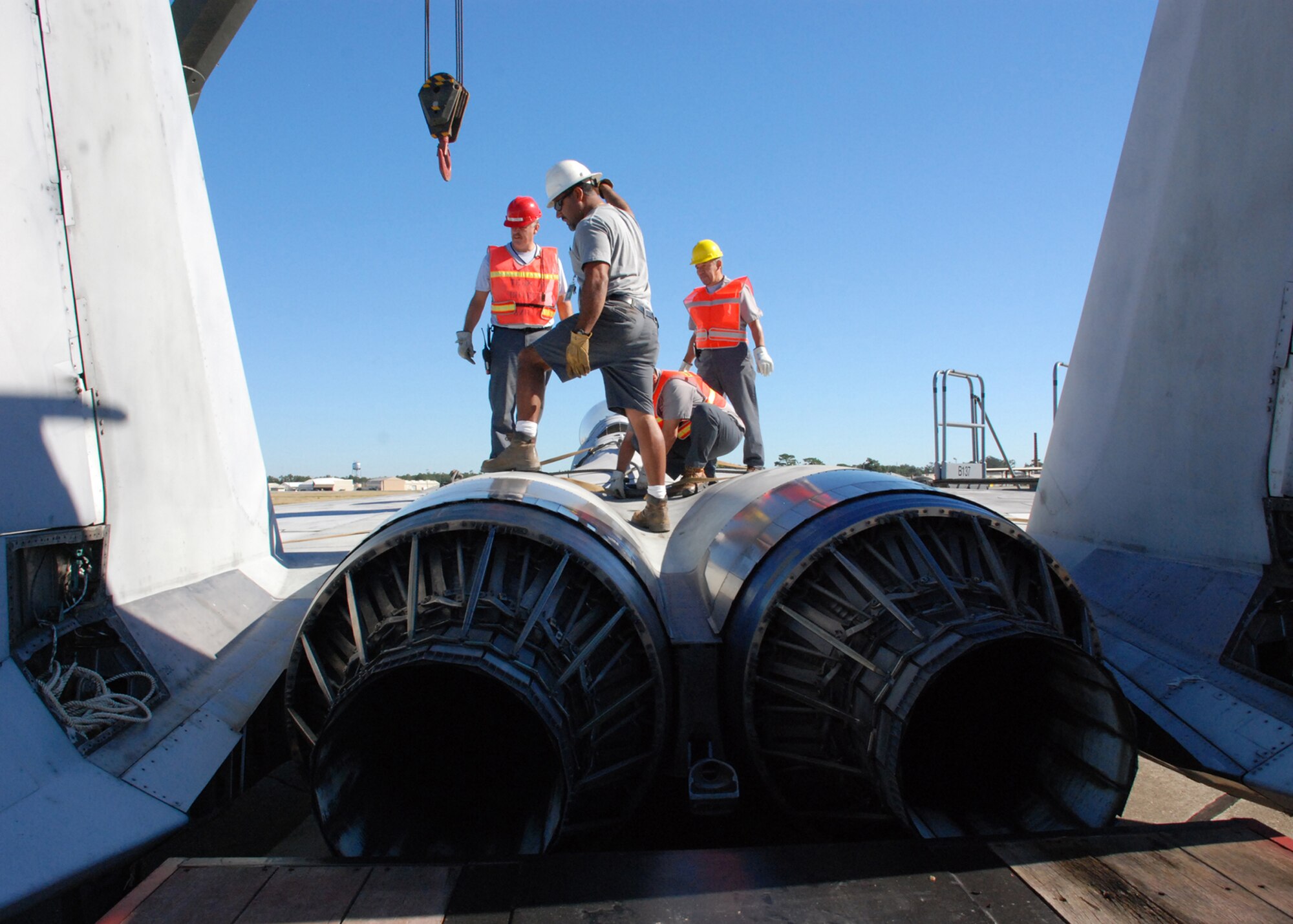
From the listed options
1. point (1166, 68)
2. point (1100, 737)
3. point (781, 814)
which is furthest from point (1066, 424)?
point (781, 814)

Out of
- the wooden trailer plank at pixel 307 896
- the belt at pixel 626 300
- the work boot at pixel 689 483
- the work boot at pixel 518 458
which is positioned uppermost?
the belt at pixel 626 300

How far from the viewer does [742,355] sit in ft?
23.0

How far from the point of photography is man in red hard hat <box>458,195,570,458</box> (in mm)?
6125

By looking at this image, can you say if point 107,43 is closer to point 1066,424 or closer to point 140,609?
point 140,609

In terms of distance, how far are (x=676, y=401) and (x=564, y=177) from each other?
175cm

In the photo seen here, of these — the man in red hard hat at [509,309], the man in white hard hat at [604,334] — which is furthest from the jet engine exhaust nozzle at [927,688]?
the man in red hard hat at [509,309]

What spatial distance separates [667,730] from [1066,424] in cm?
312

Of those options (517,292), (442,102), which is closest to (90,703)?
(517,292)

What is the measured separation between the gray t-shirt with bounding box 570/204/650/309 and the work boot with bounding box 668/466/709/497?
1.38 metres

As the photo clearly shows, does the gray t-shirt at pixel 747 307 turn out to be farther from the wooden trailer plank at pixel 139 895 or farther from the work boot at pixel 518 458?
the wooden trailer plank at pixel 139 895

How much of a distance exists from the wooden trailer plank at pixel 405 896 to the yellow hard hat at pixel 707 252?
6296 mm

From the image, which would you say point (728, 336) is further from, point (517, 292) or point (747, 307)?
point (517, 292)

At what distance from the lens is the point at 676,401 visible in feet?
16.9

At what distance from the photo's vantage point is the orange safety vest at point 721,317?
6.93 metres
